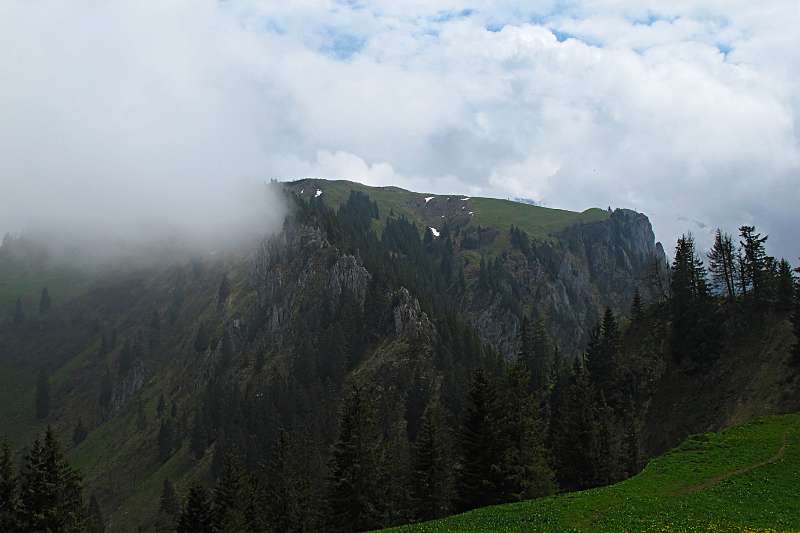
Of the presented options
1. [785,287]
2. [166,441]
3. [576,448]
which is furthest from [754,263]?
[166,441]

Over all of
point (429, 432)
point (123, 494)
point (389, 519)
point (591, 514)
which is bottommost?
point (123, 494)

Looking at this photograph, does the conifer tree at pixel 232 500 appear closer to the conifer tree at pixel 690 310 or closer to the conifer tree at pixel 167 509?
the conifer tree at pixel 690 310

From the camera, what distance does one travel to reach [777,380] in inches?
2980

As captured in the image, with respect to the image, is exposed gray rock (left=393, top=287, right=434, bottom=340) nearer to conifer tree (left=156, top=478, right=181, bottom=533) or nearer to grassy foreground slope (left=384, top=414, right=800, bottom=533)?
conifer tree (left=156, top=478, right=181, bottom=533)

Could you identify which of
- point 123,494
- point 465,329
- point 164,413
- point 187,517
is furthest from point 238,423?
point 187,517

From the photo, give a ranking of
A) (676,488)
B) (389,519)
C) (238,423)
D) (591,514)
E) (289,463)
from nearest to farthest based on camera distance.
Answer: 1. (591,514)
2. (676,488)
3. (389,519)
4. (289,463)
5. (238,423)

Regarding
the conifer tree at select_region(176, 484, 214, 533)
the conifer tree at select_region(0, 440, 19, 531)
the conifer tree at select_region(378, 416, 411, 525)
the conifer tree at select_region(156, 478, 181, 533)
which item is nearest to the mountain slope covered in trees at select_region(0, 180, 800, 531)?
the conifer tree at select_region(176, 484, 214, 533)

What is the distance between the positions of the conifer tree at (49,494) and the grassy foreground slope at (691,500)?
74.7 ft

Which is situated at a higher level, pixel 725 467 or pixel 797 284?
pixel 797 284

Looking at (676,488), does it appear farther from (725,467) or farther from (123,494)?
(123,494)

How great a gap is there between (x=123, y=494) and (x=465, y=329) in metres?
103

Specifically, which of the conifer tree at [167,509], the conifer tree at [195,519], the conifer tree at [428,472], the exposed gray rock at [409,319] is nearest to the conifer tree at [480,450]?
the conifer tree at [428,472]

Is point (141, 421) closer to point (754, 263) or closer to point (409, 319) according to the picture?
point (409, 319)

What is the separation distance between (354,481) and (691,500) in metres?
26.9
